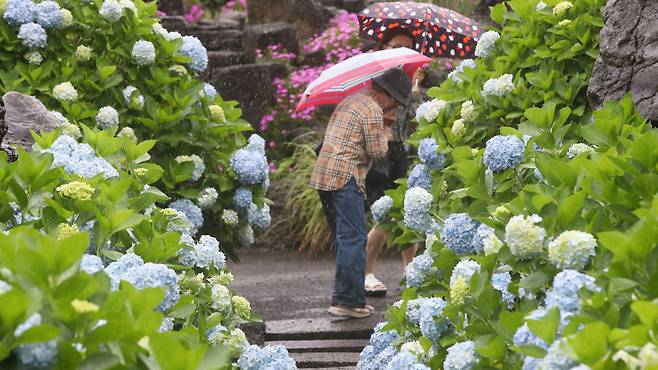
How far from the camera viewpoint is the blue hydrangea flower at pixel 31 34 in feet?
16.3

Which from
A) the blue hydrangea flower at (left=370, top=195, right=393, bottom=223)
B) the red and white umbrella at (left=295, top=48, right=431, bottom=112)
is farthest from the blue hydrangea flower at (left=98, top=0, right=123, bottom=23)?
the red and white umbrella at (left=295, top=48, right=431, bottom=112)

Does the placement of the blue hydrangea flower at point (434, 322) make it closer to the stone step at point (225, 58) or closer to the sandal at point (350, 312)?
the sandal at point (350, 312)

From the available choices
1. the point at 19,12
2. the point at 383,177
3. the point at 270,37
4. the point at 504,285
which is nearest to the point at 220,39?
the point at 270,37

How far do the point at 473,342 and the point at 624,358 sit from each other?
2.58 feet

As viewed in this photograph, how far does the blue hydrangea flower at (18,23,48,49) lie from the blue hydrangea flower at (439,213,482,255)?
2.40 metres

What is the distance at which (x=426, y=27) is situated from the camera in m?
8.55

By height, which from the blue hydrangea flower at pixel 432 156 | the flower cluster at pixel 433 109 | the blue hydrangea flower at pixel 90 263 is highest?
the flower cluster at pixel 433 109

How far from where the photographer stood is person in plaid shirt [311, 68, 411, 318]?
6699 mm

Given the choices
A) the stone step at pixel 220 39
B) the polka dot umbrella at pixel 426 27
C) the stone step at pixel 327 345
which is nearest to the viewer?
the stone step at pixel 327 345

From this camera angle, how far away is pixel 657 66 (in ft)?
11.5


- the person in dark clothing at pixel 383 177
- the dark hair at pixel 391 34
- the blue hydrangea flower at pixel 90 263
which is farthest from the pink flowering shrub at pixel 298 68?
the blue hydrangea flower at pixel 90 263

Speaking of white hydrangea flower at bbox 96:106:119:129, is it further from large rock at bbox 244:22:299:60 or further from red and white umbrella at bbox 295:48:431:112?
large rock at bbox 244:22:299:60

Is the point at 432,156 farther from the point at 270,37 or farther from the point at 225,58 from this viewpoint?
the point at 270,37

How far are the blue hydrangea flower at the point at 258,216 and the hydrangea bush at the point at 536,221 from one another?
1.12 metres
